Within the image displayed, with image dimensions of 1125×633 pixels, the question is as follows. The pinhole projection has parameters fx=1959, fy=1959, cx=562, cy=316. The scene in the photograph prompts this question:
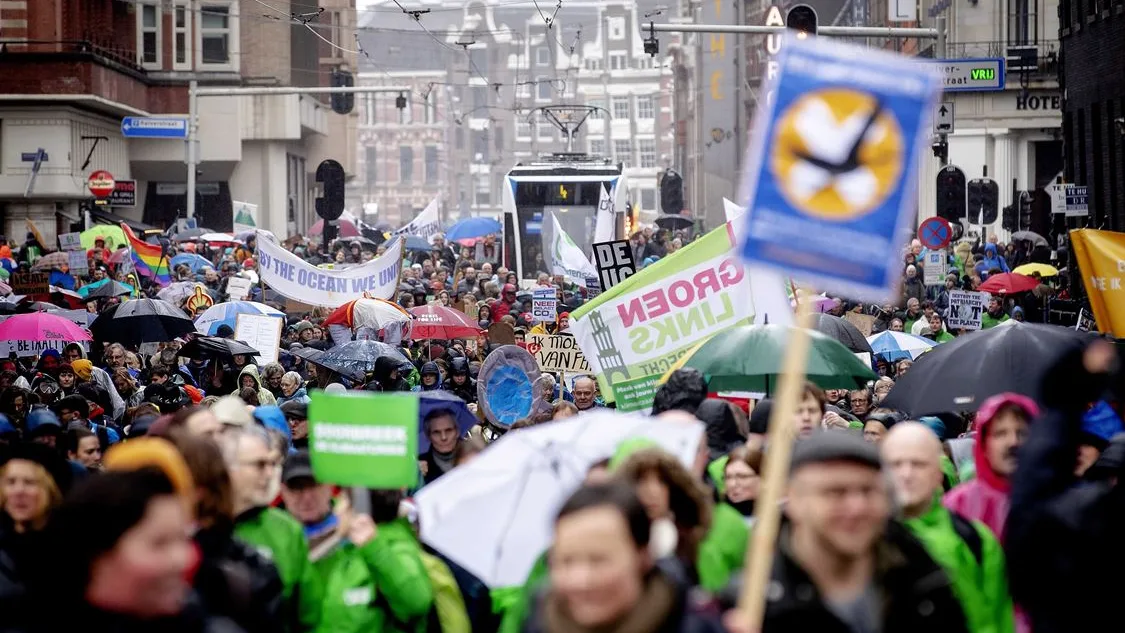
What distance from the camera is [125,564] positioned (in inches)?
155

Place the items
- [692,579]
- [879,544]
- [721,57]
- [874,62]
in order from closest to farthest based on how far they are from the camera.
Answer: [879,544] → [874,62] → [692,579] → [721,57]

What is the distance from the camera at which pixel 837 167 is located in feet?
15.2

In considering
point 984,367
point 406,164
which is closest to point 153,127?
point 984,367

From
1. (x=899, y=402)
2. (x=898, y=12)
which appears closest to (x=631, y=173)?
(x=898, y=12)

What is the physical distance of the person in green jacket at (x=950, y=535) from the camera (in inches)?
197

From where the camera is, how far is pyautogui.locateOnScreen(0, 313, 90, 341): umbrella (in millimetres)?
15805

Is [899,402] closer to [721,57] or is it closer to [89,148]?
[89,148]

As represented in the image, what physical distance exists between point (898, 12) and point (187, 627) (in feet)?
90.3

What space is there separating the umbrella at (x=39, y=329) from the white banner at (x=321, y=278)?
3523 mm

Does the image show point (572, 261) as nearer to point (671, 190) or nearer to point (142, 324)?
point (142, 324)

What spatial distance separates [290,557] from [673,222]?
51.8 metres

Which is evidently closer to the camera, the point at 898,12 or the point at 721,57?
the point at 898,12

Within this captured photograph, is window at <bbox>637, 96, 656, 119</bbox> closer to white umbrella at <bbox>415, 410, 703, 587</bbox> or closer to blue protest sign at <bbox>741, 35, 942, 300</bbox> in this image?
white umbrella at <bbox>415, 410, 703, 587</bbox>

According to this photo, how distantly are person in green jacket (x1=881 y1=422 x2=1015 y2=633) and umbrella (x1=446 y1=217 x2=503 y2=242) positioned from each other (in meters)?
40.1
